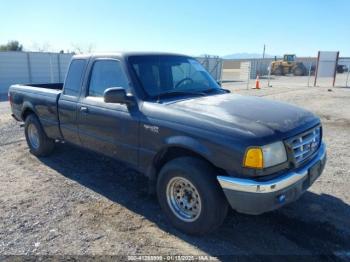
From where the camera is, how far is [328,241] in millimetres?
3445

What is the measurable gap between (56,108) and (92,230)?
2352 millimetres

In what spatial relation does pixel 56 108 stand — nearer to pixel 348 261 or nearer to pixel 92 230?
pixel 92 230

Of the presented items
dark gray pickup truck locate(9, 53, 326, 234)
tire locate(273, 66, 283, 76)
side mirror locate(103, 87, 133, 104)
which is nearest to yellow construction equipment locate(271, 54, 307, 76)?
tire locate(273, 66, 283, 76)

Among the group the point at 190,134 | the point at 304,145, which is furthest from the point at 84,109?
the point at 304,145

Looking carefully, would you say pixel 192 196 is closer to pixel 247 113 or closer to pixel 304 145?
pixel 247 113

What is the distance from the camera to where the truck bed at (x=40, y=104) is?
533 centimetres

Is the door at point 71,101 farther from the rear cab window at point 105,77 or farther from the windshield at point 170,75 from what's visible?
the windshield at point 170,75

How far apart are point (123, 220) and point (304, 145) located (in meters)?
2.24

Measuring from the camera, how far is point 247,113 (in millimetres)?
3477

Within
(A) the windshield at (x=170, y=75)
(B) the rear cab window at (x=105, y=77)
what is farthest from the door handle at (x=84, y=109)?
(A) the windshield at (x=170, y=75)

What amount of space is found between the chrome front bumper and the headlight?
151 millimetres

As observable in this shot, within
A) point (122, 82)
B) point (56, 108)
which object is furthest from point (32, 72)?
point (122, 82)

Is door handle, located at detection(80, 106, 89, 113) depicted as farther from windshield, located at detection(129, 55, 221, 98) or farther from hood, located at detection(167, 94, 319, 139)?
hood, located at detection(167, 94, 319, 139)

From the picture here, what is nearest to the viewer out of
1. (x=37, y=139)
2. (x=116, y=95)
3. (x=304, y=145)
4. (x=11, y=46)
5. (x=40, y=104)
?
(x=304, y=145)
